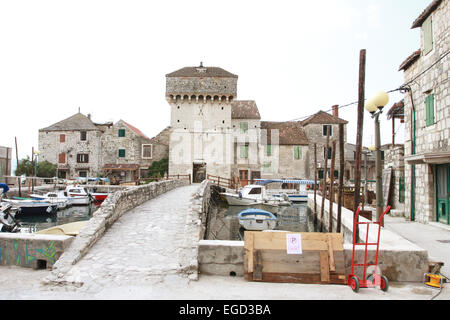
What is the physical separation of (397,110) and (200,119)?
19435mm

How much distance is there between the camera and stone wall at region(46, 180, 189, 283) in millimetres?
5633

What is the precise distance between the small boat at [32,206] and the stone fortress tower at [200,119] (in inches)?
500

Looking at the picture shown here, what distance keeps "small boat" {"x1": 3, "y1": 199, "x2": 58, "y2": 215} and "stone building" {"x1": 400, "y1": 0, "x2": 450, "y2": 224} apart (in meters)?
23.8

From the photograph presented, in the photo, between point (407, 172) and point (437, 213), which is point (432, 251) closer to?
point (437, 213)

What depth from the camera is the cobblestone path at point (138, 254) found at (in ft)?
17.7

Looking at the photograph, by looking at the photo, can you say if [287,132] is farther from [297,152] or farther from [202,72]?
[202,72]

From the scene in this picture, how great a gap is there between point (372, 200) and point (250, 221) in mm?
9302

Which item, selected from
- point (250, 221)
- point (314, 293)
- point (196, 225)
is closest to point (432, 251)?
point (314, 293)

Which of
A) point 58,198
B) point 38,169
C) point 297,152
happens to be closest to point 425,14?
point 297,152

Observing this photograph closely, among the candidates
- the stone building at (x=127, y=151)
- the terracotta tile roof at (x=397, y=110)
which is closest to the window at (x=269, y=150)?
the stone building at (x=127, y=151)

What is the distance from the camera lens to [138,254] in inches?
252

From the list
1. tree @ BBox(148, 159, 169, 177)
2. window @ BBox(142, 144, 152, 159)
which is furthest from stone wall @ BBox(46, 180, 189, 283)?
window @ BBox(142, 144, 152, 159)

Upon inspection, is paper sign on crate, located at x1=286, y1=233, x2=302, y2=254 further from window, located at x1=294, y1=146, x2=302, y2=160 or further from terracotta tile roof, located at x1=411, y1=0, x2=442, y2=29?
window, located at x1=294, y1=146, x2=302, y2=160

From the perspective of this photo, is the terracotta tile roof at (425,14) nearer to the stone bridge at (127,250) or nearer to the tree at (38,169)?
the stone bridge at (127,250)
